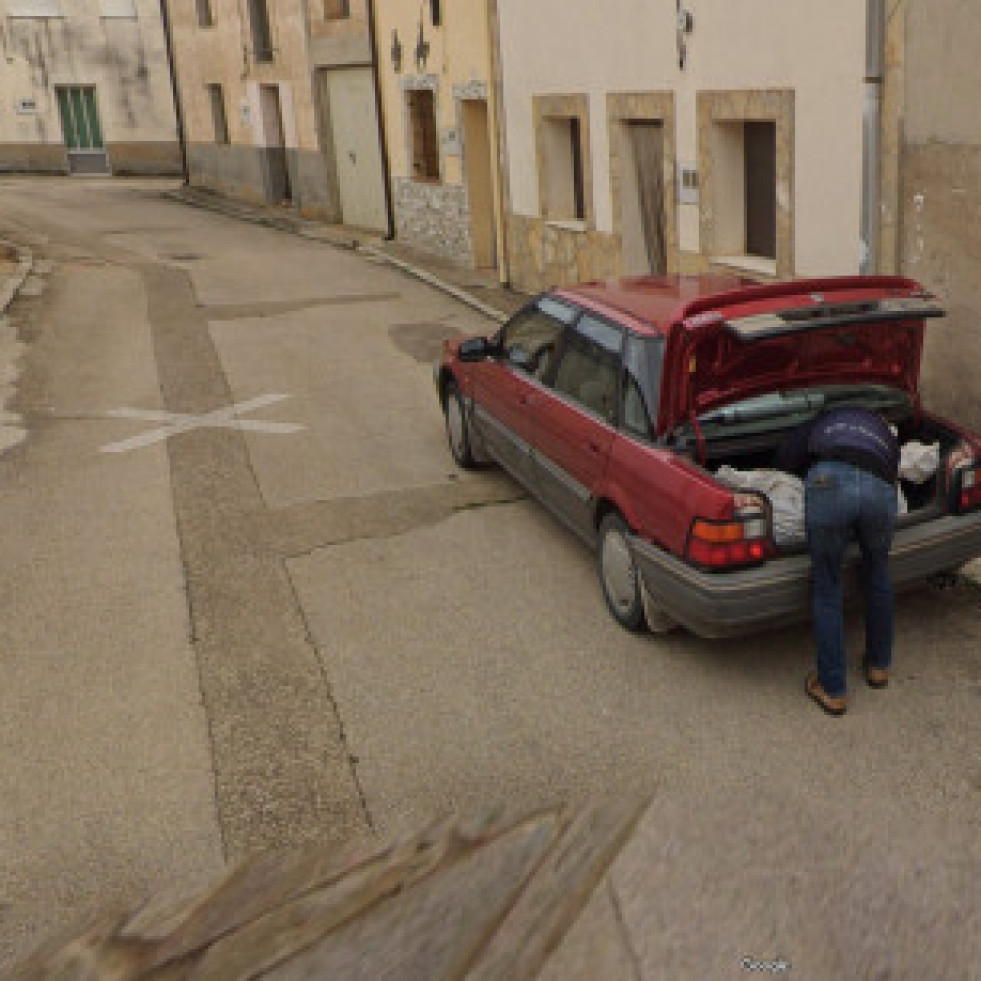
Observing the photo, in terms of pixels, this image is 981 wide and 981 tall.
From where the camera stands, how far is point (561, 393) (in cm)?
641

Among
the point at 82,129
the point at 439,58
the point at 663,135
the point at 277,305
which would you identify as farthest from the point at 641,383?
the point at 82,129

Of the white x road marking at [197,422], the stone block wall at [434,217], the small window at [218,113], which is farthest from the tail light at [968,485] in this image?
the small window at [218,113]

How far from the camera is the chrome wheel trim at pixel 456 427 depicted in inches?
328

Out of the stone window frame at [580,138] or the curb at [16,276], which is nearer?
the stone window frame at [580,138]

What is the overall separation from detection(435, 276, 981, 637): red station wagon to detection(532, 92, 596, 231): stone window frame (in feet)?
22.4

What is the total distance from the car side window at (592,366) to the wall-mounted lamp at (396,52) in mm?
13612

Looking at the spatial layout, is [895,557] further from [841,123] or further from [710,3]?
[710,3]

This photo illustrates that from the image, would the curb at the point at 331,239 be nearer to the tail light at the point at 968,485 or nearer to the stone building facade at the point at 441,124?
the stone building facade at the point at 441,124

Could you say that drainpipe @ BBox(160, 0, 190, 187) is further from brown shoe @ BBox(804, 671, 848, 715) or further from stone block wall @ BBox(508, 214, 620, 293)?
brown shoe @ BBox(804, 671, 848, 715)

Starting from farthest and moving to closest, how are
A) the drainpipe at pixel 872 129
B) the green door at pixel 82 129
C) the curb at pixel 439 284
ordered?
the green door at pixel 82 129 → the curb at pixel 439 284 → the drainpipe at pixel 872 129

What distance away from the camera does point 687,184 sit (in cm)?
1055

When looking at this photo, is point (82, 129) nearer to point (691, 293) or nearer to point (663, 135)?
point (663, 135)

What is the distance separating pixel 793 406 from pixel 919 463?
681 millimetres

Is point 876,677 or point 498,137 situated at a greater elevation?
point 498,137
